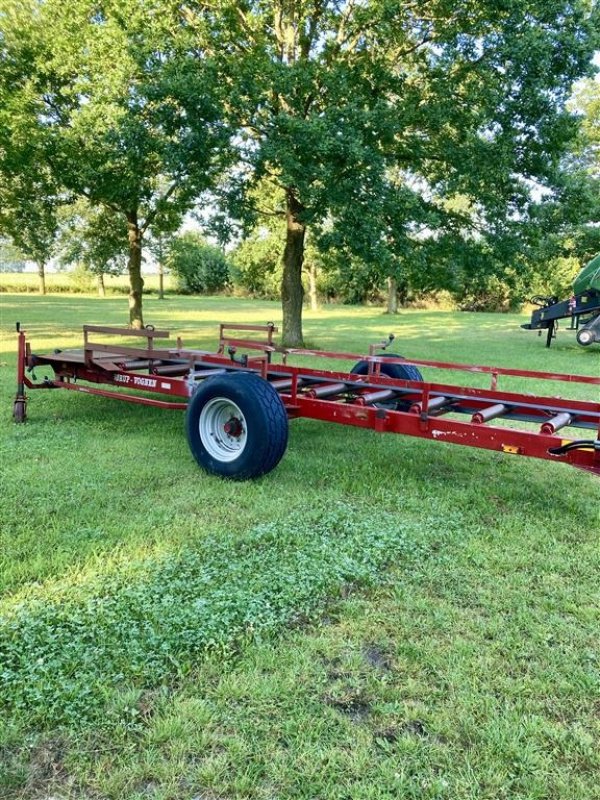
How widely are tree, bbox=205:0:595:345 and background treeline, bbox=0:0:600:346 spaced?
0.04 meters

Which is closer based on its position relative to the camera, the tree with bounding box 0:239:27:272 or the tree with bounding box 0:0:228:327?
the tree with bounding box 0:0:228:327

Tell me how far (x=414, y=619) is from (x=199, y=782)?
1323 mm

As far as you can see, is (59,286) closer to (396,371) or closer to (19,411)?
(19,411)

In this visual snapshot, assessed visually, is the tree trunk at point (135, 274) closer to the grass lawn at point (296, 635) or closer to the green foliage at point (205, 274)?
the grass lawn at point (296, 635)

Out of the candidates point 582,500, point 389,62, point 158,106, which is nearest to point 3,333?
point 158,106

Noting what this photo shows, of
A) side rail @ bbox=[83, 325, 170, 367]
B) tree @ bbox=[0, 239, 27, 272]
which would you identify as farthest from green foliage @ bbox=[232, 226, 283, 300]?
side rail @ bbox=[83, 325, 170, 367]

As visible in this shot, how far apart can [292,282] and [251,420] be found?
479 inches

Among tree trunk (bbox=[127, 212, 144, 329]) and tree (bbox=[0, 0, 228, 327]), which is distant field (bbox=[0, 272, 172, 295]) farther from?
tree (bbox=[0, 0, 228, 327])

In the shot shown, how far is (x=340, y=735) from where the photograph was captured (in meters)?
2.26

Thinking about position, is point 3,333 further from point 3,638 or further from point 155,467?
point 3,638

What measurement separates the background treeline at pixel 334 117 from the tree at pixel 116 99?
5cm

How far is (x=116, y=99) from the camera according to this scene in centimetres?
1305

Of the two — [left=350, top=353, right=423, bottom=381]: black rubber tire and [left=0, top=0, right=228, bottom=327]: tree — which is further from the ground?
[left=0, top=0, right=228, bottom=327]: tree

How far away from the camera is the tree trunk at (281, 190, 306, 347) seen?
51.9 feet
